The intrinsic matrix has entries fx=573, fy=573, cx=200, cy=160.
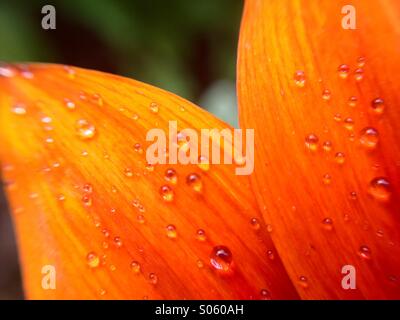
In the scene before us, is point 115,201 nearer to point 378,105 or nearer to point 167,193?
point 167,193

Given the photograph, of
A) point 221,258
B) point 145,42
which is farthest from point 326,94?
point 145,42

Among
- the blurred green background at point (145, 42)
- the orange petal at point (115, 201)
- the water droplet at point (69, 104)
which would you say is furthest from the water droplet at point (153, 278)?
the blurred green background at point (145, 42)

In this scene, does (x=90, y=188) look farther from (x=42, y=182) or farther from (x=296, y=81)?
(x=296, y=81)

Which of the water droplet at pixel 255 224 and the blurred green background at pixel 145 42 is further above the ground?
the blurred green background at pixel 145 42

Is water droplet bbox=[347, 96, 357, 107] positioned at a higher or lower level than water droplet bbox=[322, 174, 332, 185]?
higher

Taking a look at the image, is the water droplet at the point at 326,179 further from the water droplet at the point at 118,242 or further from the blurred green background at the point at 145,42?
the blurred green background at the point at 145,42

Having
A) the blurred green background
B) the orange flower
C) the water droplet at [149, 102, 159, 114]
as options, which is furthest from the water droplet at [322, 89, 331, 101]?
the blurred green background

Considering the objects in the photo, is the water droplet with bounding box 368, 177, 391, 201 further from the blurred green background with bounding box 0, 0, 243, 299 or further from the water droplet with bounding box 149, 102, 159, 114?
the blurred green background with bounding box 0, 0, 243, 299

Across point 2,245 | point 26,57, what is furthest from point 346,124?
point 2,245
